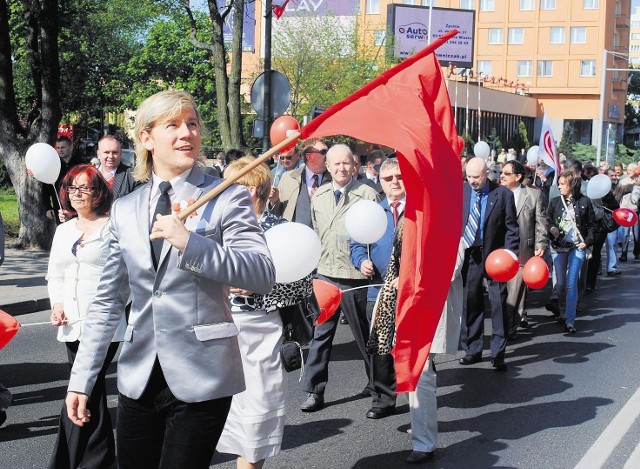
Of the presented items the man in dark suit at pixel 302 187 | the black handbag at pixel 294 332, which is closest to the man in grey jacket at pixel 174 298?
the black handbag at pixel 294 332

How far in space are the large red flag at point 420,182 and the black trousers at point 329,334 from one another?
2867 mm

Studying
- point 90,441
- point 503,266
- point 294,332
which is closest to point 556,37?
point 503,266

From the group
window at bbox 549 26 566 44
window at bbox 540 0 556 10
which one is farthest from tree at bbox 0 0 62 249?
window at bbox 549 26 566 44

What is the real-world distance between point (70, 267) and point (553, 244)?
722 cm

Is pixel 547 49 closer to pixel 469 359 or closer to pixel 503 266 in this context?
pixel 469 359

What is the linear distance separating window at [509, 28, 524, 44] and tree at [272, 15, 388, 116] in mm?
40504

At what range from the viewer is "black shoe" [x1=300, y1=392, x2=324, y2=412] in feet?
23.8

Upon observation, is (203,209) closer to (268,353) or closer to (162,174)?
(162,174)

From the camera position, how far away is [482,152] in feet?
70.6

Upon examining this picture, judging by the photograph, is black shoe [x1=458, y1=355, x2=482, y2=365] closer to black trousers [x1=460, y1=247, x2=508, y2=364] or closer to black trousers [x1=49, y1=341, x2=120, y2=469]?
black trousers [x1=460, y1=247, x2=508, y2=364]

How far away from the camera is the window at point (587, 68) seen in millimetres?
88875

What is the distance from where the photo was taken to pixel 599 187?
14.0m

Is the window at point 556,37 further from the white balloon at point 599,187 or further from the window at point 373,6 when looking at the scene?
the white balloon at point 599,187

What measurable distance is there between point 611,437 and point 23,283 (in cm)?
906
